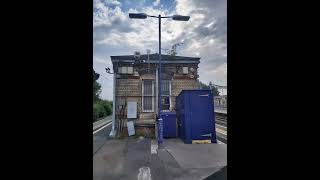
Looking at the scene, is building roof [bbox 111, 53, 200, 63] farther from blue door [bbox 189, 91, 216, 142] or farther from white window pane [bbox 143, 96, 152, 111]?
blue door [bbox 189, 91, 216, 142]

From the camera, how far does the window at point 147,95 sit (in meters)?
13.7

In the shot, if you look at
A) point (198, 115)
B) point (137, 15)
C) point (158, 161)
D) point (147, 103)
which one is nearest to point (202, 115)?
point (198, 115)

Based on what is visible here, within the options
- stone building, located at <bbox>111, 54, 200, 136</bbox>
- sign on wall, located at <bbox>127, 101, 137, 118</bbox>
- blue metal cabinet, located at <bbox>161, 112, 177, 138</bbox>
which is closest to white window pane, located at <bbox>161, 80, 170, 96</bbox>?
stone building, located at <bbox>111, 54, 200, 136</bbox>

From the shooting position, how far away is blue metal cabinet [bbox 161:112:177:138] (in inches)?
476

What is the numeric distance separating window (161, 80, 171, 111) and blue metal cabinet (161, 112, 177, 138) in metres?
1.97

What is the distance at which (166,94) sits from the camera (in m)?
14.1

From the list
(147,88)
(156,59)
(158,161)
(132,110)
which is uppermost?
(156,59)

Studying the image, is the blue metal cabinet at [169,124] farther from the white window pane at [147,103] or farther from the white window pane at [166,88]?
the white window pane at [166,88]

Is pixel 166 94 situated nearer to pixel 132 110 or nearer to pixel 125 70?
pixel 132 110

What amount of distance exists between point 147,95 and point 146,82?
812mm

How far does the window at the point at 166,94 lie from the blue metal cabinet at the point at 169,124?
197 cm
